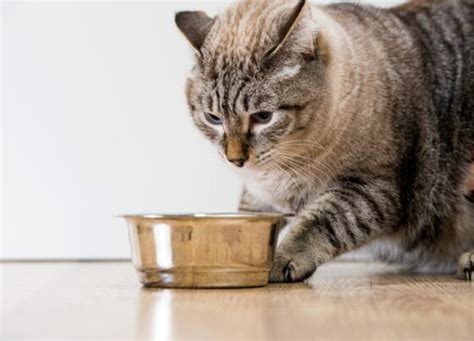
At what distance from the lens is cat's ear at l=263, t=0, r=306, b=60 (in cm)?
187

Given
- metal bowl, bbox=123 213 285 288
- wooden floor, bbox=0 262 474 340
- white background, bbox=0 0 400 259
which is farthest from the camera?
white background, bbox=0 0 400 259

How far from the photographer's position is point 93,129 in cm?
271

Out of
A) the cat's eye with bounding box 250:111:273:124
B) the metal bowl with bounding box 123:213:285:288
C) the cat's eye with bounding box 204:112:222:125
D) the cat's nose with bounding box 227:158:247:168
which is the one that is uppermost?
the cat's eye with bounding box 250:111:273:124

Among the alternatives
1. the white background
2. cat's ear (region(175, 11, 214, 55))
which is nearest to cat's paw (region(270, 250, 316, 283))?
cat's ear (region(175, 11, 214, 55))

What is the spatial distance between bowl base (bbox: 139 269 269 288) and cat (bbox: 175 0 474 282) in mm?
118

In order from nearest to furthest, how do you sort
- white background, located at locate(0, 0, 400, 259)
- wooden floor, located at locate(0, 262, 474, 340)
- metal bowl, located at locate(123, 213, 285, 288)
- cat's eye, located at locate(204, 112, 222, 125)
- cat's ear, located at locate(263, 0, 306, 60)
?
wooden floor, located at locate(0, 262, 474, 340) → metal bowl, located at locate(123, 213, 285, 288) → cat's ear, located at locate(263, 0, 306, 60) → cat's eye, located at locate(204, 112, 222, 125) → white background, located at locate(0, 0, 400, 259)

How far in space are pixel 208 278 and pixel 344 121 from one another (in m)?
0.50

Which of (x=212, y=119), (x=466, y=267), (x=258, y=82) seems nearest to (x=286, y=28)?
(x=258, y=82)

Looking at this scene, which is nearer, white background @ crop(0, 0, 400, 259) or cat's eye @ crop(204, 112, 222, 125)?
cat's eye @ crop(204, 112, 222, 125)

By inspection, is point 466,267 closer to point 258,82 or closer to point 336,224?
point 336,224

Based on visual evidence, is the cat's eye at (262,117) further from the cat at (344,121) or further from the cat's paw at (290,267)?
the cat's paw at (290,267)

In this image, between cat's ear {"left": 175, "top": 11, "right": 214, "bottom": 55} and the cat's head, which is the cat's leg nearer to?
the cat's head

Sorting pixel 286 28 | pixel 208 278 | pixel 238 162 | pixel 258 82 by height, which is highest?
pixel 286 28

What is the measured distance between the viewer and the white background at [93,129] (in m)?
2.70
